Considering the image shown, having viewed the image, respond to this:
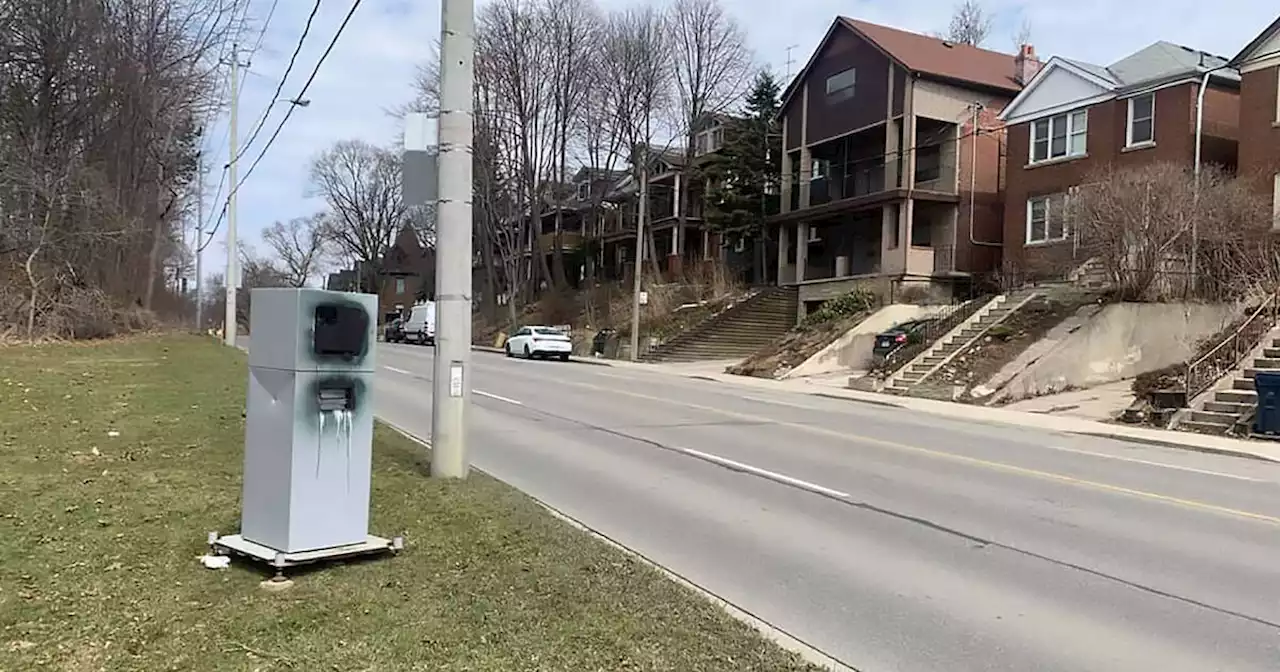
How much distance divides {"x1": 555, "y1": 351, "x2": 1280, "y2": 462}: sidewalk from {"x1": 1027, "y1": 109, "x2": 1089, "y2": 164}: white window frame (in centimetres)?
1274

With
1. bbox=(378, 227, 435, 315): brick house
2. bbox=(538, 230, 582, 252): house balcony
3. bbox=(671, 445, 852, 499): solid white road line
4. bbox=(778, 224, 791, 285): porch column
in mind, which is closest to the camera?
bbox=(671, 445, 852, 499): solid white road line

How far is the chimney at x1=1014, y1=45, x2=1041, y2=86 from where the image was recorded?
40156 millimetres

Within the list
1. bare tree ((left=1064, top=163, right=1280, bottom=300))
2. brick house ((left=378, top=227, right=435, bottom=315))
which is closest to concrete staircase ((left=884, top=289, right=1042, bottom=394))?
bare tree ((left=1064, top=163, right=1280, bottom=300))

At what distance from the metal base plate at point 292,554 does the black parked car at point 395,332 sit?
6299 cm

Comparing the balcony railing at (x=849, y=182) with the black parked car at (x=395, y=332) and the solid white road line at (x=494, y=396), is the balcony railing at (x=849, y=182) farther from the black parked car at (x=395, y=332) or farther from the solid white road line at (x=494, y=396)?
the black parked car at (x=395, y=332)

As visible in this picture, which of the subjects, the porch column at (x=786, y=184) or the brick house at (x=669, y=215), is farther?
the brick house at (x=669, y=215)

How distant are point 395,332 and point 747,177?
33.8 meters

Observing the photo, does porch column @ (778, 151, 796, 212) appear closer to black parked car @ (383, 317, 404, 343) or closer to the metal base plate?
black parked car @ (383, 317, 404, 343)

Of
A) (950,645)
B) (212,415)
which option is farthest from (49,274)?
(950,645)

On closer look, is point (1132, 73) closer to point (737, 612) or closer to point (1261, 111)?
point (1261, 111)

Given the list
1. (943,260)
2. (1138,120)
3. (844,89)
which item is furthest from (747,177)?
(1138,120)

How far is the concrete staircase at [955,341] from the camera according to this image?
24.1m

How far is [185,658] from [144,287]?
158 ft

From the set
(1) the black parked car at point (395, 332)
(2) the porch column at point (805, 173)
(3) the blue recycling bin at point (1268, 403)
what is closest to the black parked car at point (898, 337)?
(3) the blue recycling bin at point (1268, 403)
